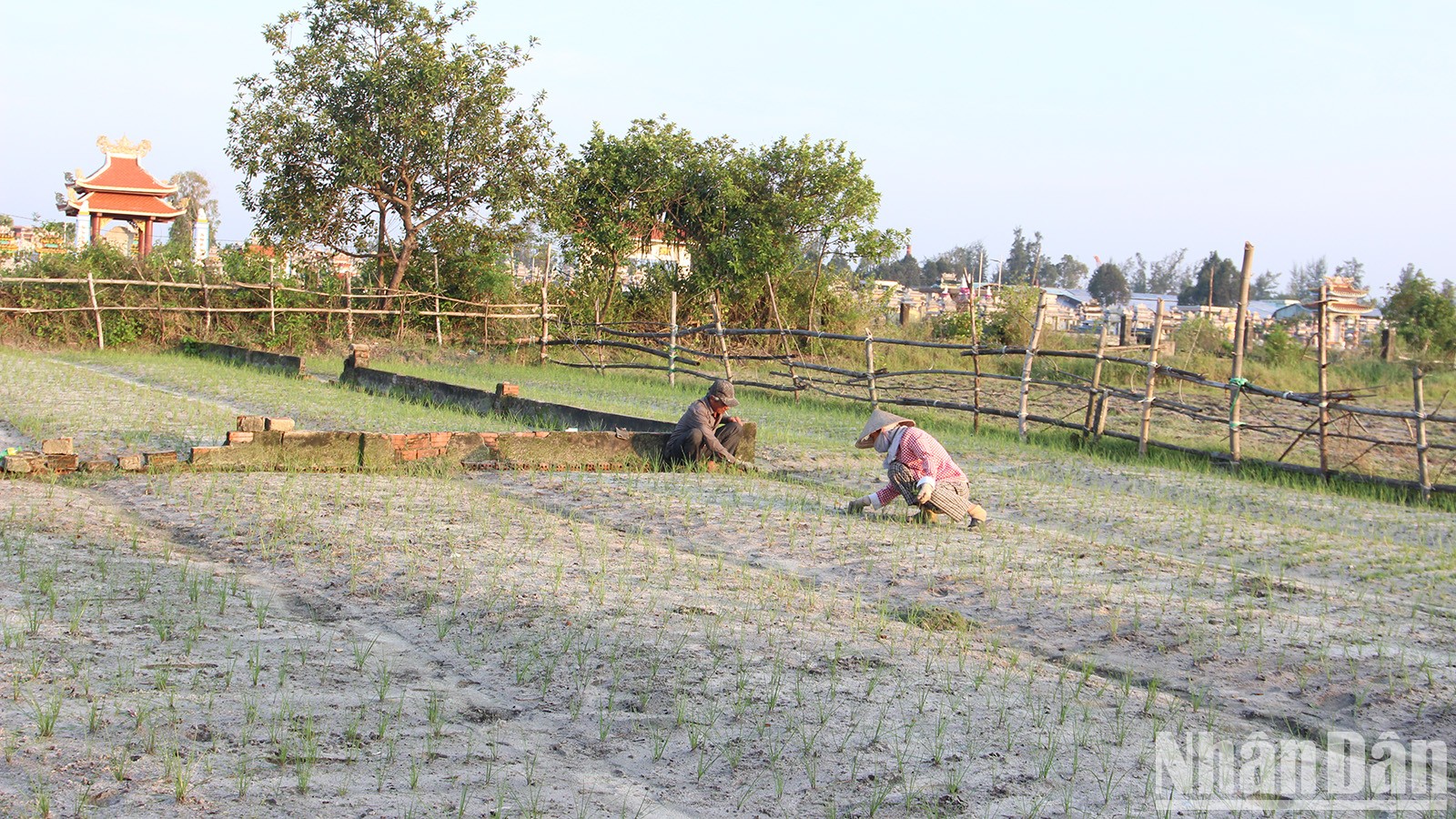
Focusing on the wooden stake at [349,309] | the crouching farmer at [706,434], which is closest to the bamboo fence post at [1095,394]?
the crouching farmer at [706,434]

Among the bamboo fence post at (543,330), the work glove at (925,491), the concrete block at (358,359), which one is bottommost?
the work glove at (925,491)

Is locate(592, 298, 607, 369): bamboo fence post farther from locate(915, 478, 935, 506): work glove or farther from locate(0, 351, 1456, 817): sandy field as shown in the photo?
locate(915, 478, 935, 506): work glove

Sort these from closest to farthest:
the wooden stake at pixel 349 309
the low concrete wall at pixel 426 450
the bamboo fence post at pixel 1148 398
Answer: the low concrete wall at pixel 426 450, the bamboo fence post at pixel 1148 398, the wooden stake at pixel 349 309

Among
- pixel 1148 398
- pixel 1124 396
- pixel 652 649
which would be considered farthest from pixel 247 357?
pixel 652 649

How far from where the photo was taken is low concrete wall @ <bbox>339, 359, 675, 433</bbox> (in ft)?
35.4

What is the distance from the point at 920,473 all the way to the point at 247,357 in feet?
44.6

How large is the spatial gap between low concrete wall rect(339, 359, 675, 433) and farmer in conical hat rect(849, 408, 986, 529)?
308 centimetres

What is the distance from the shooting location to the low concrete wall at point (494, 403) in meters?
10.8

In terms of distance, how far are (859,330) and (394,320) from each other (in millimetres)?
9076

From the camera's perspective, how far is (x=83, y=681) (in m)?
3.82

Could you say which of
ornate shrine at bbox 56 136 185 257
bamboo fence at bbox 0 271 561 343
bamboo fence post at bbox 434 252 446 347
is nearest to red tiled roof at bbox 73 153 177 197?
ornate shrine at bbox 56 136 185 257

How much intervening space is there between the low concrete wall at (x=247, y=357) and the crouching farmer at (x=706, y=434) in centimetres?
839

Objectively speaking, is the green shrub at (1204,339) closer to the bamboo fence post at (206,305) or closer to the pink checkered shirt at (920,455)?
the bamboo fence post at (206,305)

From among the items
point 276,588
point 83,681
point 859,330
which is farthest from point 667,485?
point 859,330
